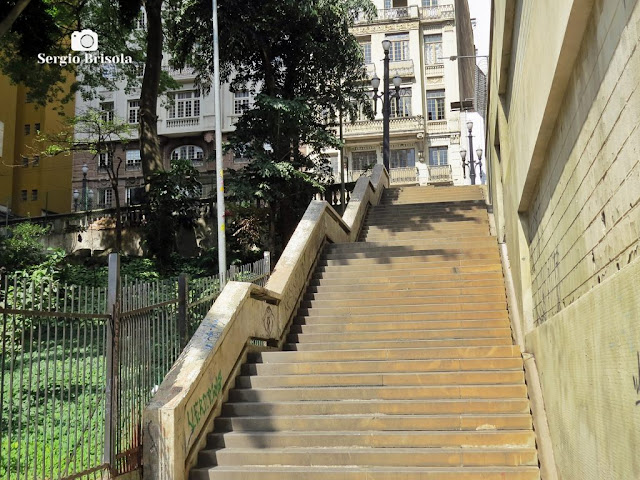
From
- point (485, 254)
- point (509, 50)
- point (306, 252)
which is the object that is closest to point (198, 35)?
point (306, 252)

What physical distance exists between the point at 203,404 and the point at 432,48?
39.2m

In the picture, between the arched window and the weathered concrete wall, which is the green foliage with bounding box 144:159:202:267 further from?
the arched window

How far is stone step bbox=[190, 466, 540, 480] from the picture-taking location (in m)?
5.54

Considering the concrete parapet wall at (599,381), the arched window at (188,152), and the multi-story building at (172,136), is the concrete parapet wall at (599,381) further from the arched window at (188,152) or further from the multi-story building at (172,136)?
the arched window at (188,152)

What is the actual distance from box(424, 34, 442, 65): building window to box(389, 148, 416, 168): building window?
250 inches

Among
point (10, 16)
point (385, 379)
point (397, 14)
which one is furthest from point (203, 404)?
point (397, 14)

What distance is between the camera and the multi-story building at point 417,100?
1581 inches

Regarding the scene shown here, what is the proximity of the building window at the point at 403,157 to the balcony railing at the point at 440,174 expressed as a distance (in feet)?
4.72

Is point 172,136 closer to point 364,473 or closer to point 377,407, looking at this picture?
point 377,407

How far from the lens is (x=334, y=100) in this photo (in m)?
20.2

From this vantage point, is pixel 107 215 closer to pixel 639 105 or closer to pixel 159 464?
pixel 159 464

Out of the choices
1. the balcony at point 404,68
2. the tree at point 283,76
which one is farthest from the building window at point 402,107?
the tree at point 283,76

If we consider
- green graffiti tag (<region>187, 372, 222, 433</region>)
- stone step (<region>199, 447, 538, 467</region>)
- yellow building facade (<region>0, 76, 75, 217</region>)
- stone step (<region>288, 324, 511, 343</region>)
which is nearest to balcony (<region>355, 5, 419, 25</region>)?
yellow building facade (<region>0, 76, 75, 217</region>)

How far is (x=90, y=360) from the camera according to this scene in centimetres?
534
